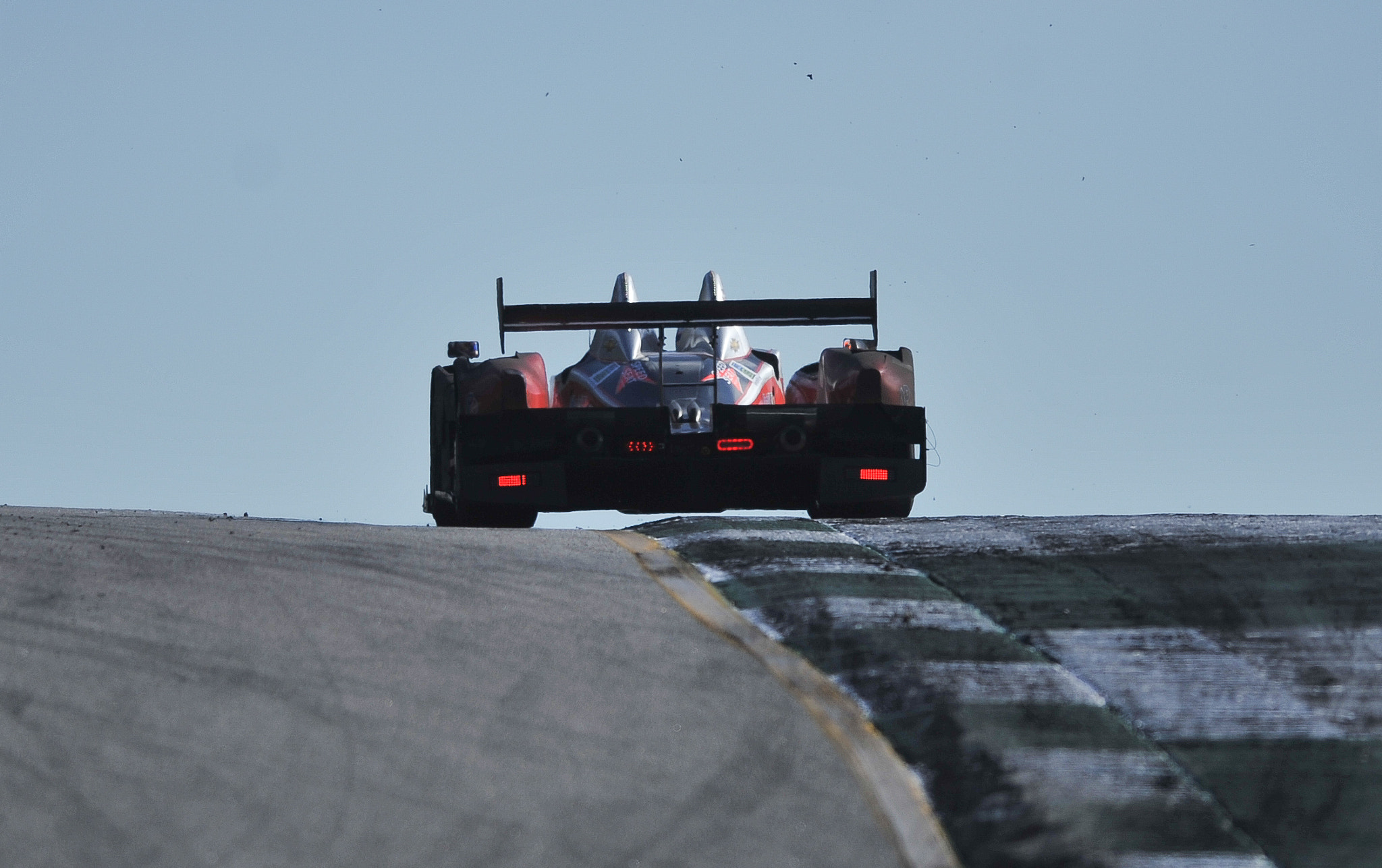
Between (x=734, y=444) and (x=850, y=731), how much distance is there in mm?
7925

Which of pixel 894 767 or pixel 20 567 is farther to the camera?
pixel 20 567

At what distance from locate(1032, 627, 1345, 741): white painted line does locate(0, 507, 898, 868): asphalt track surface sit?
4.23ft

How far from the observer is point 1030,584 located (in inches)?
325

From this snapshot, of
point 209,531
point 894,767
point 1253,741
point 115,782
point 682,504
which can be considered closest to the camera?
point 115,782

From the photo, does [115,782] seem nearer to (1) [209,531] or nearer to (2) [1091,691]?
(2) [1091,691]

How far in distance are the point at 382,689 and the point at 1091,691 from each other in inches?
106

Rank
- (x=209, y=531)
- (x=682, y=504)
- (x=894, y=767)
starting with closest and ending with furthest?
(x=894, y=767), (x=209, y=531), (x=682, y=504)

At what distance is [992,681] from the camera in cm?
652

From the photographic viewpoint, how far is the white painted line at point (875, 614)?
24.1 ft

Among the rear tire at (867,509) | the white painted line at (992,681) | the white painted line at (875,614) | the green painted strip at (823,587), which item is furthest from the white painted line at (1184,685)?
the rear tire at (867,509)

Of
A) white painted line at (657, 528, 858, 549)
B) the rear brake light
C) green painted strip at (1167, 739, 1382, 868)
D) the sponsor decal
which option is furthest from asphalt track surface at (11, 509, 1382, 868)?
the sponsor decal

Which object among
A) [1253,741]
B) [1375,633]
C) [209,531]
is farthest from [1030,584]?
[209,531]

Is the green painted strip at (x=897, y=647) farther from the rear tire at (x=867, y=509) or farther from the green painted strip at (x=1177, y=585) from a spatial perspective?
the rear tire at (x=867, y=509)

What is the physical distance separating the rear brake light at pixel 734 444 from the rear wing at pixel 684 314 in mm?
1216
